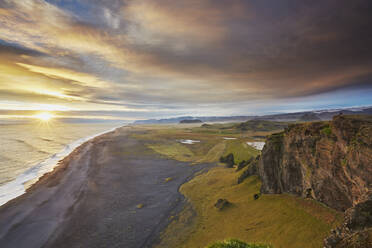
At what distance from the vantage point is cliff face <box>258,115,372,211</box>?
12.1m

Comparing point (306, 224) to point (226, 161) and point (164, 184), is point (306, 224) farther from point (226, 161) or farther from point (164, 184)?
point (226, 161)

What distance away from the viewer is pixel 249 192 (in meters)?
24.5

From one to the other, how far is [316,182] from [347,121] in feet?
19.8

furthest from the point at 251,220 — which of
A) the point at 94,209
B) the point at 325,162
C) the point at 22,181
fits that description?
the point at 22,181

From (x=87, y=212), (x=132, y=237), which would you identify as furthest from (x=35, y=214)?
(x=132, y=237)

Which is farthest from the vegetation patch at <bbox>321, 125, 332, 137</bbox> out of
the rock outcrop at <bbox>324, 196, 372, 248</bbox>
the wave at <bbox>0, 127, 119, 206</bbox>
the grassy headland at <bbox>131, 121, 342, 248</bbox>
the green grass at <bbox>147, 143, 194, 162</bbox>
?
the wave at <bbox>0, 127, 119, 206</bbox>

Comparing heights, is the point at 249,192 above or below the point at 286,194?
below

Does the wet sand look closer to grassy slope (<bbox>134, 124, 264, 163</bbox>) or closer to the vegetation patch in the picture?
grassy slope (<bbox>134, 124, 264, 163</bbox>)

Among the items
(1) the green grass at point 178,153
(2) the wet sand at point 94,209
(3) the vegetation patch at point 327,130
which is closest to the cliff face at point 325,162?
(3) the vegetation patch at point 327,130

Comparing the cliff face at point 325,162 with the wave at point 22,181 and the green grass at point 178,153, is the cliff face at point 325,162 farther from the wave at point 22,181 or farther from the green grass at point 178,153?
the wave at point 22,181

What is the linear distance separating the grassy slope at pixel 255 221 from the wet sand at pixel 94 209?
4.06 meters

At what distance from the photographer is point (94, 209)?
26.7m

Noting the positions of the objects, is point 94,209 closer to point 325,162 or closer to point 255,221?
point 255,221

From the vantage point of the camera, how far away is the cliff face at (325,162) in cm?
1207
